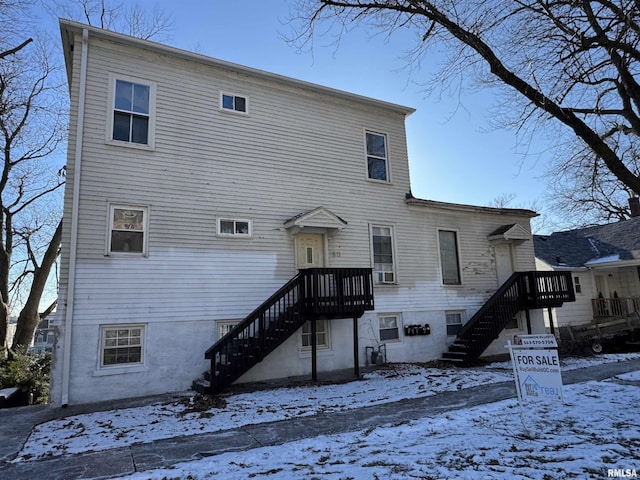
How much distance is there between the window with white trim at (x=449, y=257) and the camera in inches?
558

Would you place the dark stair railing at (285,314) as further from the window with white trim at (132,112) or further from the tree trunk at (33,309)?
the tree trunk at (33,309)

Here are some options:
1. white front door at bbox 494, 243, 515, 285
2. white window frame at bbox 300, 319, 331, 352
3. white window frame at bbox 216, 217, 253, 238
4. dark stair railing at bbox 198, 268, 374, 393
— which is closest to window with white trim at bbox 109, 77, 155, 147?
white window frame at bbox 216, 217, 253, 238

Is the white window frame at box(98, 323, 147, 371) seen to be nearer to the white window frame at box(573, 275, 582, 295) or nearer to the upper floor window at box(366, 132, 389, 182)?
the upper floor window at box(366, 132, 389, 182)

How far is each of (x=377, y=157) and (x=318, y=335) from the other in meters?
6.17

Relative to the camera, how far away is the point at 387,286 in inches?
500

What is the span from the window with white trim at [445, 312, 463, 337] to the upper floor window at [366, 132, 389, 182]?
516cm

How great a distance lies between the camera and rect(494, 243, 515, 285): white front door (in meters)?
15.4

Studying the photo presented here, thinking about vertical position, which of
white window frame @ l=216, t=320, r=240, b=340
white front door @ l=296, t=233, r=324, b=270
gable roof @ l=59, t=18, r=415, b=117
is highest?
gable roof @ l=59, t=18, r=415, b=117

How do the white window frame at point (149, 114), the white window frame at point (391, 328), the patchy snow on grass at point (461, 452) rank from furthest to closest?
1. the white window frame at point (391, 328)
2. the white window frame at point (149, 114)
3. the patchy snow on grass at point (461, 452)

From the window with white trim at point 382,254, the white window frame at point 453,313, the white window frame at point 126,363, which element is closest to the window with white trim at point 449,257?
the white window frame at point 453,313

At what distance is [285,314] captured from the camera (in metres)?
9.95

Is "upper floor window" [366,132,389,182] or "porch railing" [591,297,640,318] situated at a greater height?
"upper floor window" [366,132,389,182]

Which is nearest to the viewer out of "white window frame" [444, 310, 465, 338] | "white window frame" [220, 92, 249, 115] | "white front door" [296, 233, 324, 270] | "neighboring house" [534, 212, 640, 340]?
"white window frame" [220, 92, 249, 115]

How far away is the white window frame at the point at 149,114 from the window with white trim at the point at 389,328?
321 inches
